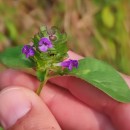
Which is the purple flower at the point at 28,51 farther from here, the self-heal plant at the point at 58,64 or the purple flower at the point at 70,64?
the purple flower at the point at 70,64

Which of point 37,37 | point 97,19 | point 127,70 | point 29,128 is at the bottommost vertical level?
point 127,70

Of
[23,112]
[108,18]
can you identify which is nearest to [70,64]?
[23,112]

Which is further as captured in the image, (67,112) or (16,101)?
(67,112)

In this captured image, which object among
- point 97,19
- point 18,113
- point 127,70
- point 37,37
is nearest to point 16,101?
point 18,113

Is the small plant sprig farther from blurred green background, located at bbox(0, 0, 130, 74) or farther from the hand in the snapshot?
blurred green background, located at bbox(0, 0, 130, 74)

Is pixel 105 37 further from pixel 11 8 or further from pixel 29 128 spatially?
pixel 29 128

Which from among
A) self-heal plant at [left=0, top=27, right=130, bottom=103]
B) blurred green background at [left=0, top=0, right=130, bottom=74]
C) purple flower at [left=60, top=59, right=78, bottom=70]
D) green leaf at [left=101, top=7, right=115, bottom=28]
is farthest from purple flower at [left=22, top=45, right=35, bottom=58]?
green leaf at [left=101, top=7, right=115, bottom=28]

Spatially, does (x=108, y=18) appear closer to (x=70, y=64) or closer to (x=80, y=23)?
(x=80, y=23)
